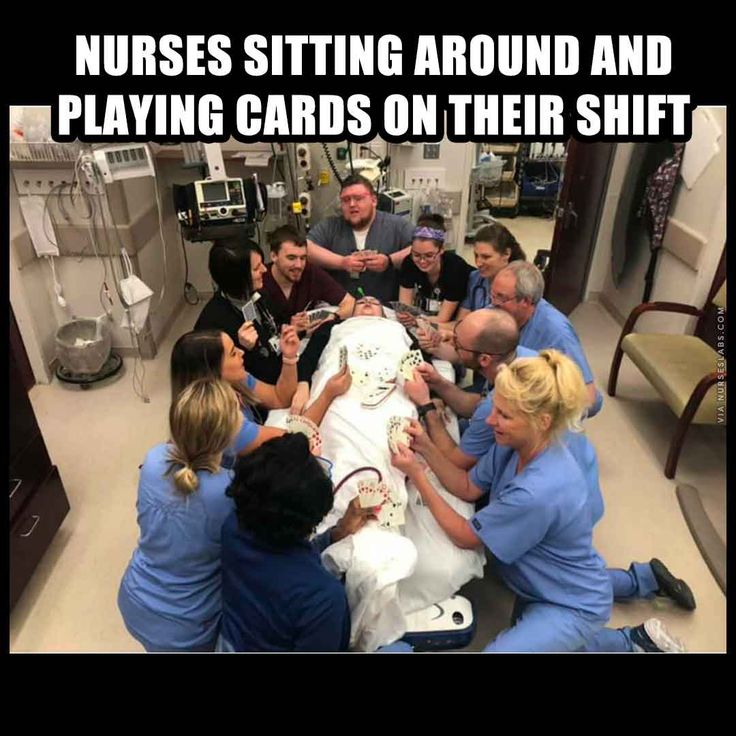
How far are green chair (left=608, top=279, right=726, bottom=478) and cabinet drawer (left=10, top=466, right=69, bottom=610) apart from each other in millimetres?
2840

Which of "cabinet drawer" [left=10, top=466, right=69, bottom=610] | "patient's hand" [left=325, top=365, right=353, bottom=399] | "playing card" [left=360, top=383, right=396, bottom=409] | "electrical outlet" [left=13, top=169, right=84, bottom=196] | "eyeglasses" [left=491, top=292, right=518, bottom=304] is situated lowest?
"cabinet drawer" [left=10, top=466, right=69, bottom=610]

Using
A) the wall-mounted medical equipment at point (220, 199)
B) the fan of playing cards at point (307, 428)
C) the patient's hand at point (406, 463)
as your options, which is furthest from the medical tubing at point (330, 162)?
the patient's hand at point (406, 463)

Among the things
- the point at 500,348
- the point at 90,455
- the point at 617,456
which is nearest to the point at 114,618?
the point at 90,455

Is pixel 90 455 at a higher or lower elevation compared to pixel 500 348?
lower

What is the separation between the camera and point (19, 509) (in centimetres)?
219

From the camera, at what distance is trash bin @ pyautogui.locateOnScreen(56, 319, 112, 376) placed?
3471mm

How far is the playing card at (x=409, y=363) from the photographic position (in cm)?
234

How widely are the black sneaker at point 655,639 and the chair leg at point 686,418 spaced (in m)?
1.10

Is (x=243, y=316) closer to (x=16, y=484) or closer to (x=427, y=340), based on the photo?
(x=427, y=340)

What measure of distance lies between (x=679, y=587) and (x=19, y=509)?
2.54 m

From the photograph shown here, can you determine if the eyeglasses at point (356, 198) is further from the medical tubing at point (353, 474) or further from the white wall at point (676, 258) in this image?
the white wall at point (676, 258)

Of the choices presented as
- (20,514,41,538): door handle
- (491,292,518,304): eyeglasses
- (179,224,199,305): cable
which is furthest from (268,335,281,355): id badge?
(179,224,199,305): cable

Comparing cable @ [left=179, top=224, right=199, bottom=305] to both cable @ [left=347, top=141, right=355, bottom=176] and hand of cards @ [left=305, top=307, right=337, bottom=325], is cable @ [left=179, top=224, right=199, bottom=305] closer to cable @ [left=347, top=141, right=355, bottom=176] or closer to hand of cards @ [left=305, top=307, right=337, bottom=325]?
cable @ [left=347, top=141, right=355, bottom=176]

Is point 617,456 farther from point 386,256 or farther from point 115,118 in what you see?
point 115,118
